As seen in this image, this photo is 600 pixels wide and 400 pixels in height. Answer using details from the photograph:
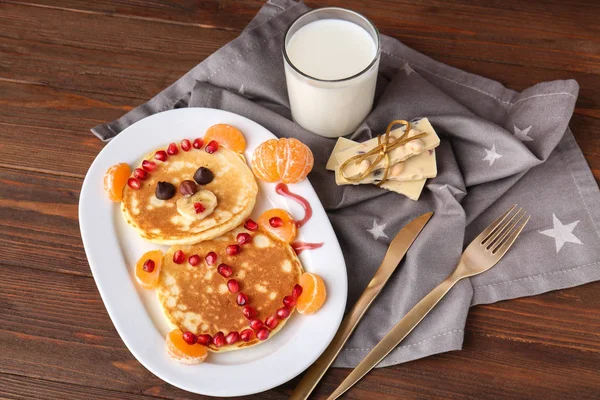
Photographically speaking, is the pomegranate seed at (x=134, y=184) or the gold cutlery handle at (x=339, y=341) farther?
the pomegranate seed at (x=134, y=184)

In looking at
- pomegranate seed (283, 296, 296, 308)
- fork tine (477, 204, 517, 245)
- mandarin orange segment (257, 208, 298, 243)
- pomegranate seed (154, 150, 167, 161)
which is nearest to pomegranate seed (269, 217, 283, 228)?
mandarin orange segment (257, 208, 298, 243)

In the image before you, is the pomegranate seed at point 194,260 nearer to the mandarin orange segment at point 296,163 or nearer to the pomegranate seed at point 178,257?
the pomegranate seed at point 178,257

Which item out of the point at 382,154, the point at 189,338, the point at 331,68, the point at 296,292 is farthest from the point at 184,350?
the point at 331,68

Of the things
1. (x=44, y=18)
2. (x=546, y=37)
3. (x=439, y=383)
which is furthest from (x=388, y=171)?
(x=44, y=18)

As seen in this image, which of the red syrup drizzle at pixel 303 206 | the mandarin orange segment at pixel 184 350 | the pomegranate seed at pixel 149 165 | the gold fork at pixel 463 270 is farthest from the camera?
the pomegranate seed at pixel 149 165

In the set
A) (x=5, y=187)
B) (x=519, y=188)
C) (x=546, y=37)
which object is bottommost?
(x=5, y=187)

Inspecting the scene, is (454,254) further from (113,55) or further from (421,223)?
(113,55)

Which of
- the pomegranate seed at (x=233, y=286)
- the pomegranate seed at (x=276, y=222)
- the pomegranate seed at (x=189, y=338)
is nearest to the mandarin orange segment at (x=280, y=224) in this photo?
the pomegranate seed at (x=276, y=222)
